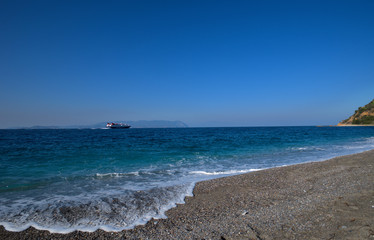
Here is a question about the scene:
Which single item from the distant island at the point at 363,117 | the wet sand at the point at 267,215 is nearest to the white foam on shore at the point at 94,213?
the wet sand at the point at 267,215

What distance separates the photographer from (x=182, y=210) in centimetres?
582

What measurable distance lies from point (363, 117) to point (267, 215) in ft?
489

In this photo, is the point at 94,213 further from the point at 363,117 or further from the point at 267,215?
the point at 363,117

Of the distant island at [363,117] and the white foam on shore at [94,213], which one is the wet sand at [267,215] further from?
the distant island at [363,117]

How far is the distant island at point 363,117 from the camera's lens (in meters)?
113

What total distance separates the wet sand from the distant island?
A: 138 m

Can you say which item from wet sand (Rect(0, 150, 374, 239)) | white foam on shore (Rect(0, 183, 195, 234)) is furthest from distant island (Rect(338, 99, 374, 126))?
white foam on shore (Rect(0, 183, 195, 234))

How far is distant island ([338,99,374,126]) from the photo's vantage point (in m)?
113

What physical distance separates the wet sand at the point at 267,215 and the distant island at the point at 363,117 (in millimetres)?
138435

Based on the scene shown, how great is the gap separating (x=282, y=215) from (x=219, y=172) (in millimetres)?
6681

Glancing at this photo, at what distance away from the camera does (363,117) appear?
11756cm

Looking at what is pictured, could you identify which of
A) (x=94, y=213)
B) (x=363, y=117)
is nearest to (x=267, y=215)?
(x=94, y=213)

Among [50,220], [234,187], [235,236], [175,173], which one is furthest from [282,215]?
[175,173]

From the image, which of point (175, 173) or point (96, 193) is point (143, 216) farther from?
point (175, 173)
